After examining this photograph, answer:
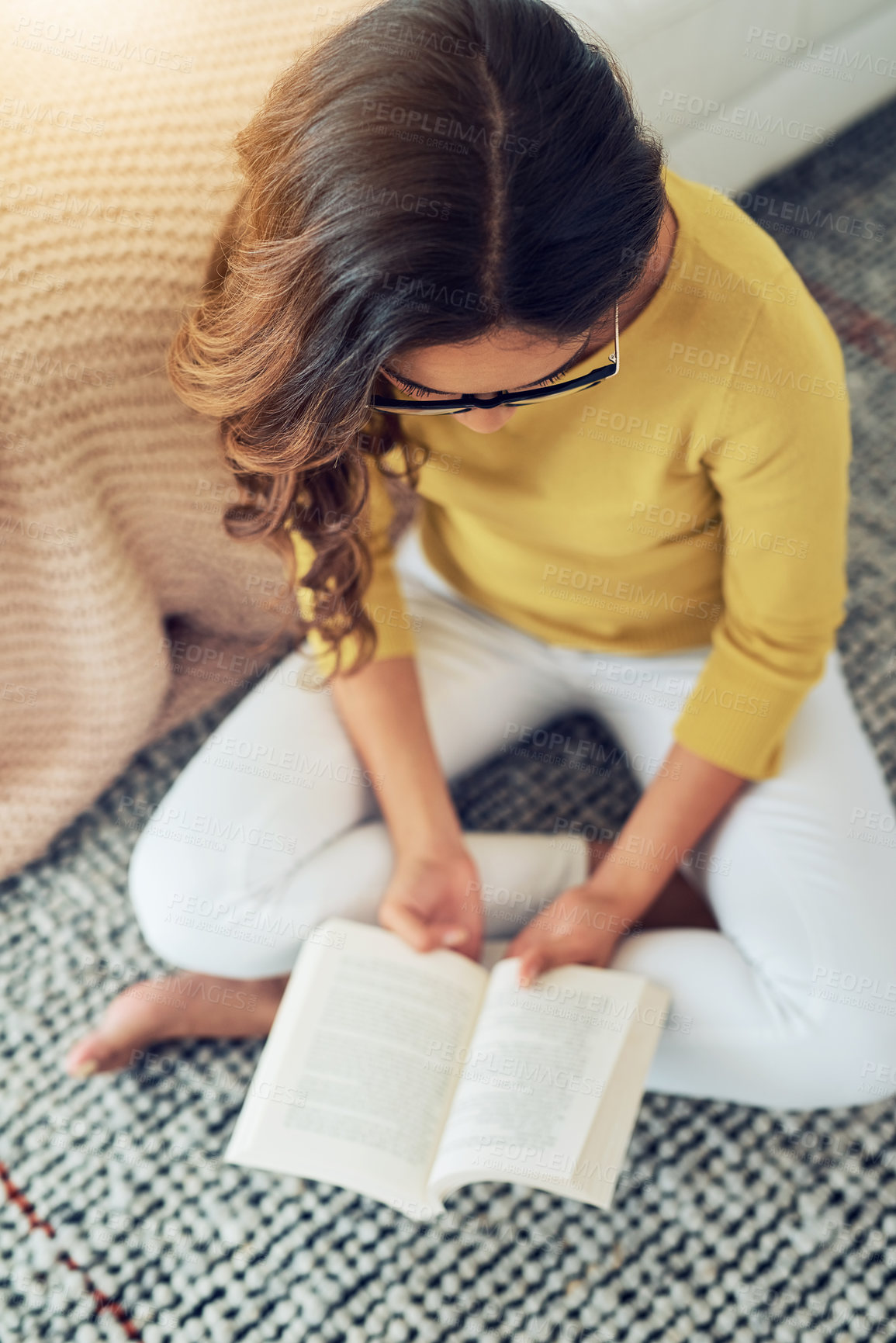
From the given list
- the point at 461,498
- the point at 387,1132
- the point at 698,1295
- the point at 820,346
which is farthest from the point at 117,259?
the point at 698,1295

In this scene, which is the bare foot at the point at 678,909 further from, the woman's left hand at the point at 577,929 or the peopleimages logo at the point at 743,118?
the peopleimages logo at the point at 743,118

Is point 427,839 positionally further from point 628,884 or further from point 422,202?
point 422,202

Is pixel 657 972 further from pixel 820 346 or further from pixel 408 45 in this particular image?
pixel 408 45

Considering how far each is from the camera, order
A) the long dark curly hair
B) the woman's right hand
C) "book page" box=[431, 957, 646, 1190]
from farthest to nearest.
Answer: the woman's right hand
"book page" box=[431, 957, 646, 1190]
the long dark curly hair

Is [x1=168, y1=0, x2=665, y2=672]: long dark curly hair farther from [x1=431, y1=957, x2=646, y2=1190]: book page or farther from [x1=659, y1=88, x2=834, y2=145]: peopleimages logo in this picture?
[x1=659, y1=88, x2=834, y2=145]: peopleimages logo

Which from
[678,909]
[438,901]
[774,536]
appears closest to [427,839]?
[438,901]

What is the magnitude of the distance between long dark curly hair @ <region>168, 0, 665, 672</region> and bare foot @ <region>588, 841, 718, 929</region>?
59cm

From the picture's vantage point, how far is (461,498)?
82 centimetres

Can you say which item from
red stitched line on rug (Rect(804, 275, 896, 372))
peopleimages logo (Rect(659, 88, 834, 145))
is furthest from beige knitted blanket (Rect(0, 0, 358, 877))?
red stitched line on rug (Rect(804, 275, 896, 372))

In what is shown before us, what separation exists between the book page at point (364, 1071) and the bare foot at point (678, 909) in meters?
0.25

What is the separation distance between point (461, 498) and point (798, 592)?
26cm

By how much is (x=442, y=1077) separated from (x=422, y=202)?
23.6 inches

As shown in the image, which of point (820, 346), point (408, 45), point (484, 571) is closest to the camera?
point (408, 45)

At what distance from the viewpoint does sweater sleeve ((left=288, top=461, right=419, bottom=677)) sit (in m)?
0.87
